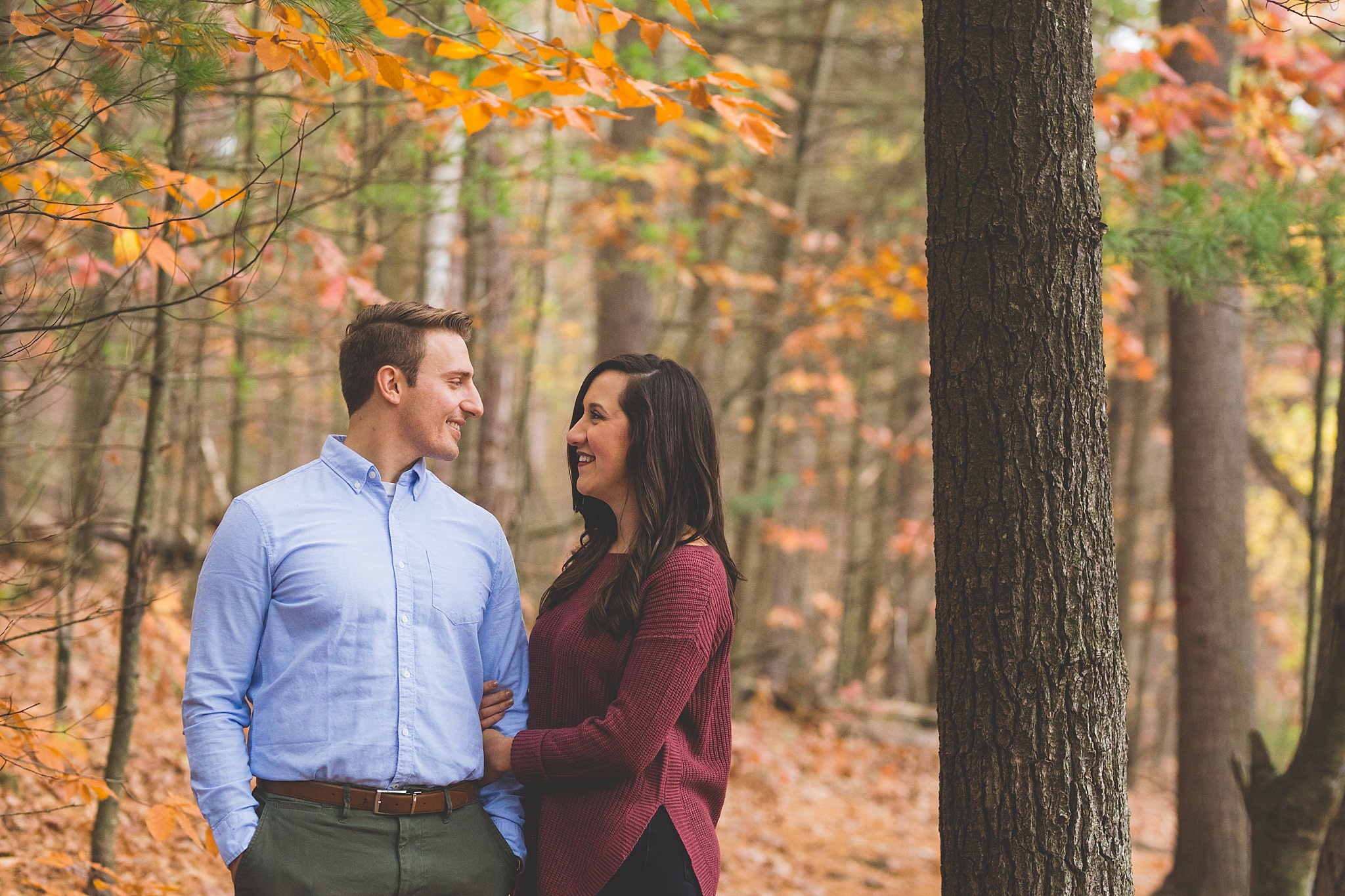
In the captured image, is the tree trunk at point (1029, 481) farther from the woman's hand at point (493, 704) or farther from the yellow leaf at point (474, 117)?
the yellow leaf at point (474, 117)

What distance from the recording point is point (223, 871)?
5035 mm

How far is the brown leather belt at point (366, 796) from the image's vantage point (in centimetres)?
248

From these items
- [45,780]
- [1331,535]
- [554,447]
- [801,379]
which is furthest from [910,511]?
[554,447]

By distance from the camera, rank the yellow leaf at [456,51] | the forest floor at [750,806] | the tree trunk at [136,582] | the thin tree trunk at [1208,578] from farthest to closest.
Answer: the thin tree trunk at [1208,578]
the forest floor at [750,806]
the tree trunk at [136,582]
the yellow leaf at [456,51]

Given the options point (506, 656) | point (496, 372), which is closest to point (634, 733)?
point (506, 656)

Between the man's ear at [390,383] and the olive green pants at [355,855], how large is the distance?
104 centimetres

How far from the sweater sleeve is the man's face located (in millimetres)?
695

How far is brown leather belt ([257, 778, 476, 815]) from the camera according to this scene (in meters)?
2.48

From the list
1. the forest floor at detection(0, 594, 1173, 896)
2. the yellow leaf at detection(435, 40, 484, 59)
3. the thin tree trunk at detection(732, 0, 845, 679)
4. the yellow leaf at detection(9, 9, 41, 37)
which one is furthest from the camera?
the thin tree trunk at detection(732, 0, 845, 679)

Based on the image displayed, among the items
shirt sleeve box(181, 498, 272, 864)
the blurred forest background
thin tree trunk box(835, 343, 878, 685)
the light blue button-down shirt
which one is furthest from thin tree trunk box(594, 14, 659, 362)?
shirt sleeve box(181, 498, 272, 864)

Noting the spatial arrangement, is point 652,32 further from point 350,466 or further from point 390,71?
point 350,466

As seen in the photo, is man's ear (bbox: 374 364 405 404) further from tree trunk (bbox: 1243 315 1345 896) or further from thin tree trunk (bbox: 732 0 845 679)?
thin tree trunk (bbox: 732 0 845 679)

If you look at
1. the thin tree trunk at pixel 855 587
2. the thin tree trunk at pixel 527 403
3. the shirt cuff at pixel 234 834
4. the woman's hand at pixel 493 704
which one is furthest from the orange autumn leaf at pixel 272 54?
the thin tree trunk at pixel 855 587

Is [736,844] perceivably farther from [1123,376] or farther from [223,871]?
[1123,376]
